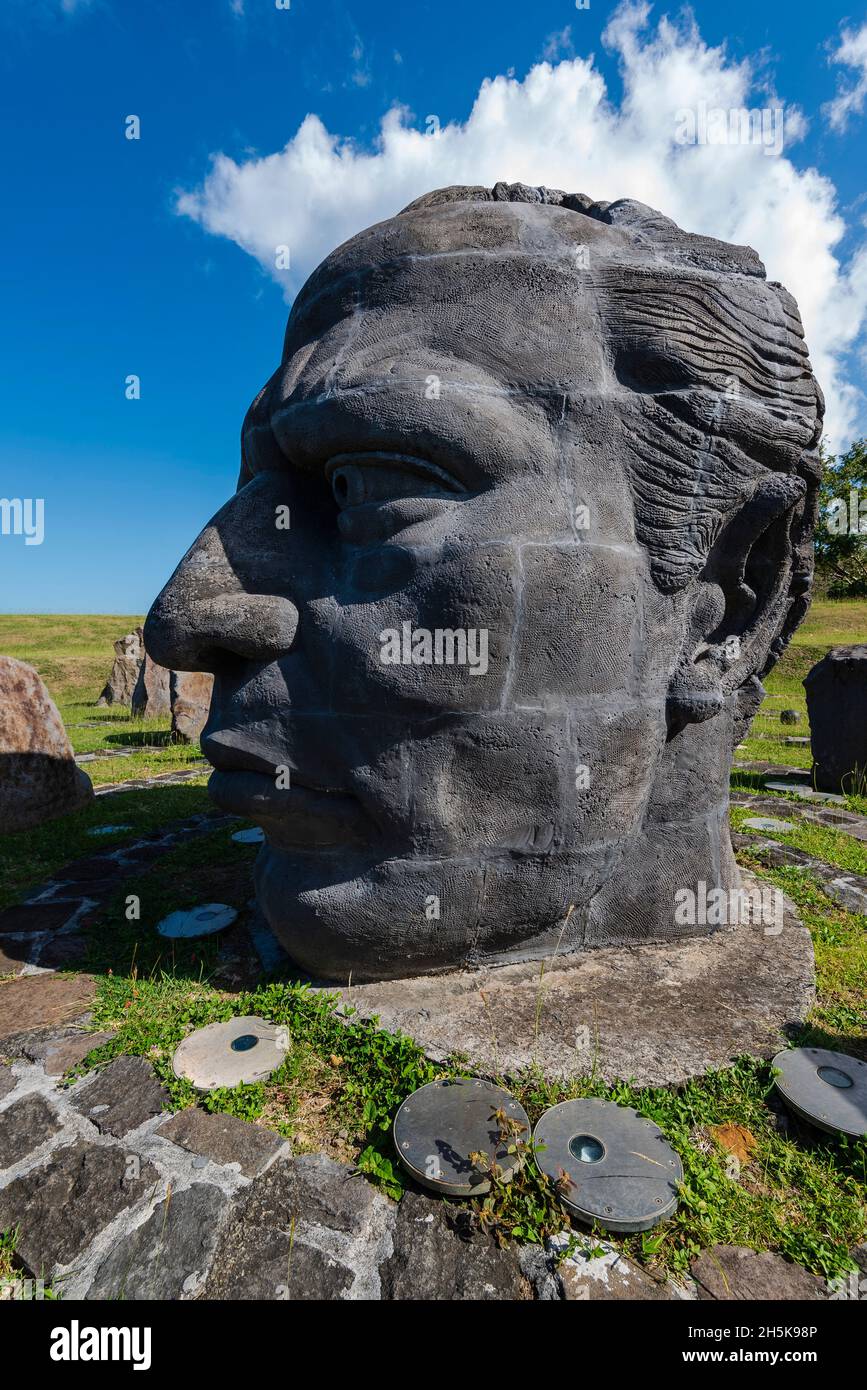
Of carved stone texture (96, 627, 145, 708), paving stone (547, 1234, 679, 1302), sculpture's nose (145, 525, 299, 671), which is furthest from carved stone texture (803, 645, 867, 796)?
carved stone texture (96, 627, 145, 708)

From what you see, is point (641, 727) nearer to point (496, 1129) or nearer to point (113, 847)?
point (496, 1129)

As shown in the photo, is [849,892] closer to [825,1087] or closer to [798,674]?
[825,1087]

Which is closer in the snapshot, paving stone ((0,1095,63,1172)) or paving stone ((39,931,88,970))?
paving stone ((0,1095,63,1172))

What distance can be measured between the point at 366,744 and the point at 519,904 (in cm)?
95

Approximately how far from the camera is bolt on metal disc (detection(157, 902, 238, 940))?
3.63 m

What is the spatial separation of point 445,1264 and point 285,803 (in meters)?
1.61

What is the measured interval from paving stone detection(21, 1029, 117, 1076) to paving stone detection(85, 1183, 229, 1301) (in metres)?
0.87

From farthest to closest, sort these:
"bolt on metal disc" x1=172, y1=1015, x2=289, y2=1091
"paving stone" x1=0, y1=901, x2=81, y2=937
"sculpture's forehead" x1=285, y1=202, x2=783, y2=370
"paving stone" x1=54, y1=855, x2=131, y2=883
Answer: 1. "paving stone" x1=54, y1=855, x2=131, y2=883
2. "paving stone" x1=0, y1=901, x2=81, y2=937
3. "sculpture's forehead" x1=285, y1=202, x2=783, y2=370
4. "bolt on metal disc" x1=172, y1=1015, x2=289, y2=1091

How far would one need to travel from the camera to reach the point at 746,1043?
2568 mm

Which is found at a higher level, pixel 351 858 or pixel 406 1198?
pixel 351 858

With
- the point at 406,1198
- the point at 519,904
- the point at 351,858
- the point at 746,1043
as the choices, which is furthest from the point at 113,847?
the point at 746,1043

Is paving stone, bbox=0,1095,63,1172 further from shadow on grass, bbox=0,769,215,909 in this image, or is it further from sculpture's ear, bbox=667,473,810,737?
sculpture's ear, bbox=667,473,810,737

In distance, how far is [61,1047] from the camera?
2.62 meters

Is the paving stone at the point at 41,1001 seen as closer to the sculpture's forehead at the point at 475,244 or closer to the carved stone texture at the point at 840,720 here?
the sculpture's forehead at the point at 475,244
